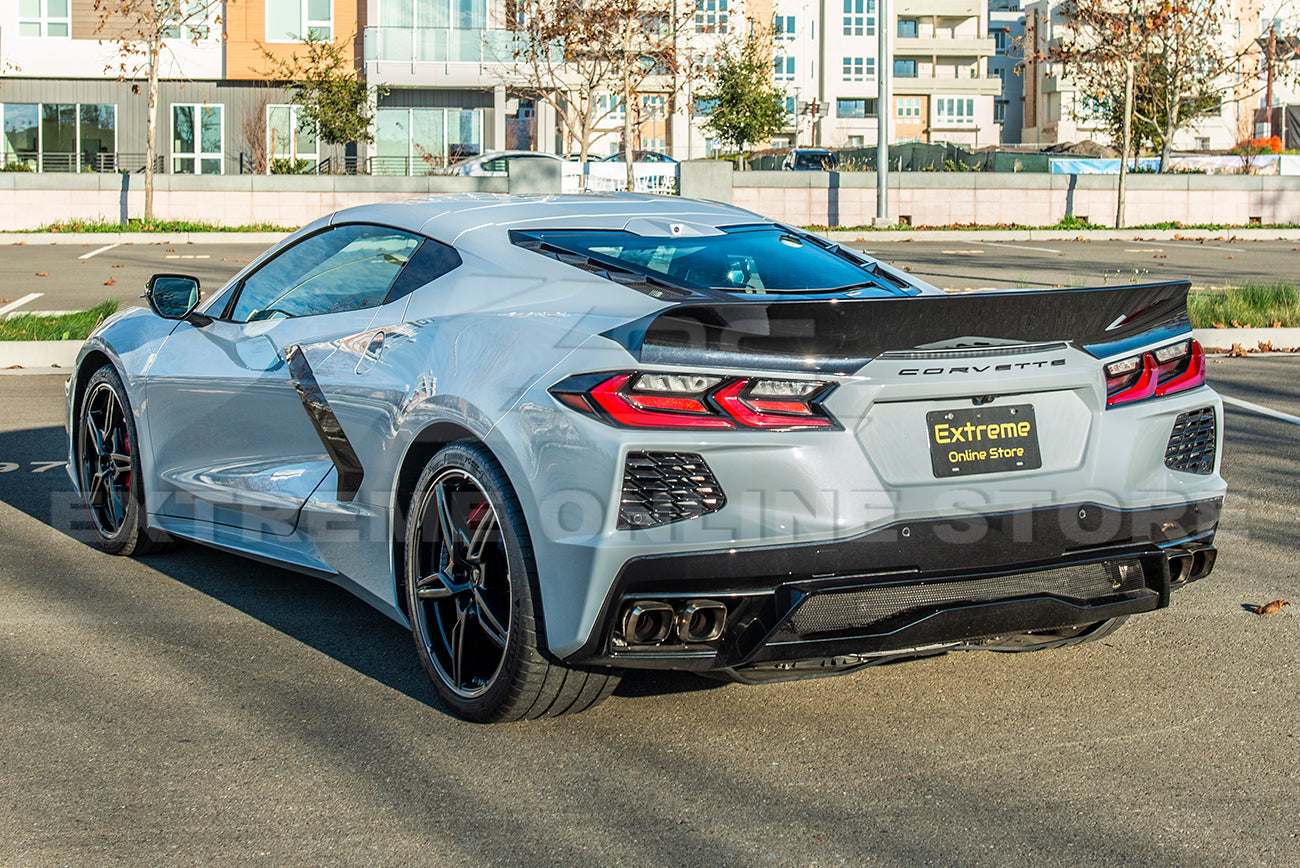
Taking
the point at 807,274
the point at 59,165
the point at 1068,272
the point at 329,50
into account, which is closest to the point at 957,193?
the point at 1068,272

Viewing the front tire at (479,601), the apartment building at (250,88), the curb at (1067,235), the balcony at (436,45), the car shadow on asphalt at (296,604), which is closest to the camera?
the front tire at (479,601)

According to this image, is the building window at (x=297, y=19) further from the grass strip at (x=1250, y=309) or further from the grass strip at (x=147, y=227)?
the grass strip at (x=1250, y=309)

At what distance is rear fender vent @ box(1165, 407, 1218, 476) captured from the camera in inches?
150

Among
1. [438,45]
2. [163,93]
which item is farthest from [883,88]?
[163,93]

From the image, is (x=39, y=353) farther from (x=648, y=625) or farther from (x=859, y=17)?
(x=859, y=17)

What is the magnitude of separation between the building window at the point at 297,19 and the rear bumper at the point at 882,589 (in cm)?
4071

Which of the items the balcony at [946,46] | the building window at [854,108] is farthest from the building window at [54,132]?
the balcony at [946,46]

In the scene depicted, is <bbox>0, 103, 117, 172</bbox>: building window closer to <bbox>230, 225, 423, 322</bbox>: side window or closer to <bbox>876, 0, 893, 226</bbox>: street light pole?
<bbox>876, 0, 893, 226</bbox>: street light pole

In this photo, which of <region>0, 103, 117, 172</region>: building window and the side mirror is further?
<region>0, 103, 117, 172</region>: building window

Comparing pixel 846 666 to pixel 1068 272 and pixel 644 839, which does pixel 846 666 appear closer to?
pixel 644 839

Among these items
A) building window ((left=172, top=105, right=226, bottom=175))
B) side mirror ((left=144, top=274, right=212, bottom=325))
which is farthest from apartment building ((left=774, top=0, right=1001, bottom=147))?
side mirror ((left=144, top=274, right=212, bottom=325))

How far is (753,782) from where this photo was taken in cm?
347

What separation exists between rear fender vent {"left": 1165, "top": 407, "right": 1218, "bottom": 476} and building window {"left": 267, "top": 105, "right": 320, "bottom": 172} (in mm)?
39767

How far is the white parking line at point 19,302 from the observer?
14.8 meters
